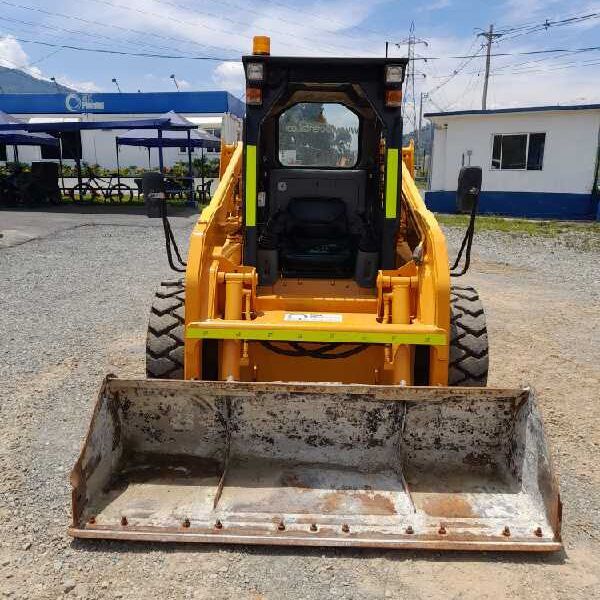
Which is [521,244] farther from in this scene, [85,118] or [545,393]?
[85,118]

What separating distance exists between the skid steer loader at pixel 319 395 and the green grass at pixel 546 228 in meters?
10.3

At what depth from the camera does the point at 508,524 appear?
2.97 m

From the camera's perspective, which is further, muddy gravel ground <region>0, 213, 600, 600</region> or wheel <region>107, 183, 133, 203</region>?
wheel <region>107, 183, 133, 203</region>

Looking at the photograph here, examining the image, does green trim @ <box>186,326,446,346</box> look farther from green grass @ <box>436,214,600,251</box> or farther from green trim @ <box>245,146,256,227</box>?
Result: green grass @ <box>436,214,600,251</box>

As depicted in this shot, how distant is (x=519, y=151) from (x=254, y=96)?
18.0 metres

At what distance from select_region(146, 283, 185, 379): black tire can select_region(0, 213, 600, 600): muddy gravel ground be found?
70 centimetres

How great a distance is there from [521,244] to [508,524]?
11565 mm

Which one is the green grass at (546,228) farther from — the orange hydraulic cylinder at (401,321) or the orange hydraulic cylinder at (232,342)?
the orange hydraulic cylinder at (232,342)

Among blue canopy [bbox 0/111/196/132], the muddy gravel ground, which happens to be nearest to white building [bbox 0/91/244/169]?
blue canopy [bbox 0/111/196/132]

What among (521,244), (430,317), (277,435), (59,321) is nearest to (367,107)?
(430,317)

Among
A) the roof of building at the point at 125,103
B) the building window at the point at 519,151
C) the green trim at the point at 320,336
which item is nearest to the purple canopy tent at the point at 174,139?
the building window at the point at 519,151

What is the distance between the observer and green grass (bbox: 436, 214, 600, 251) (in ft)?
46.6

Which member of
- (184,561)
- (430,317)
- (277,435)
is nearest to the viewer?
(184,561)

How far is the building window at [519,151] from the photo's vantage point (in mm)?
19562
